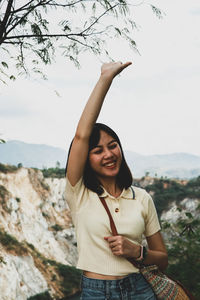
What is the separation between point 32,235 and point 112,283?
113 feet

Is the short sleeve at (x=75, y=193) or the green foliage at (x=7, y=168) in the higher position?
the short sleeve at (x=75, y=193)

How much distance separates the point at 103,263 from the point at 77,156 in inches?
22.0

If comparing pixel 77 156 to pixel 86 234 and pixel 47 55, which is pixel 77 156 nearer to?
A: pixel 86 234

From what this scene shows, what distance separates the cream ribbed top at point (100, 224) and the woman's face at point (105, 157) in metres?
0.11

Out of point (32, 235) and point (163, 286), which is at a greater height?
point (163, 286)

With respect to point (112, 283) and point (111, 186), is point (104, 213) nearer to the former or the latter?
point (111, 186)

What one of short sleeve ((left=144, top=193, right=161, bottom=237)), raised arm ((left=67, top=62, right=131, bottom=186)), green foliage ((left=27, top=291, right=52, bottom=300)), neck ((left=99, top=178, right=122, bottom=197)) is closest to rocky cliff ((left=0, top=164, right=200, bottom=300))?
green foliage ((left=27, top=291, right=52, bottom=300))

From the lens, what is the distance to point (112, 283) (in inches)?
66.1

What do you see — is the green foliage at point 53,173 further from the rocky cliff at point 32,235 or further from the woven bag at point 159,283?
the woven bag at point 159,283

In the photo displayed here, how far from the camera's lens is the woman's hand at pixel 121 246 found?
5.43ft

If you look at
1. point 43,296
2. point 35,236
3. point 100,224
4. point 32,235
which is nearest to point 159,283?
point 100,224

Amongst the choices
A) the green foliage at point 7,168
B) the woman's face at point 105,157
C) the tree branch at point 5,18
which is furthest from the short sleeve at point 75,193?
the green foliage at point 7,168

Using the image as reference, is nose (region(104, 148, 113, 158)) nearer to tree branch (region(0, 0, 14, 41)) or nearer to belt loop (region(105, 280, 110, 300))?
belt loop (region(105, 280, 110, 300))

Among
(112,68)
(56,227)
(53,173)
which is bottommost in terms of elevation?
(56,227)
